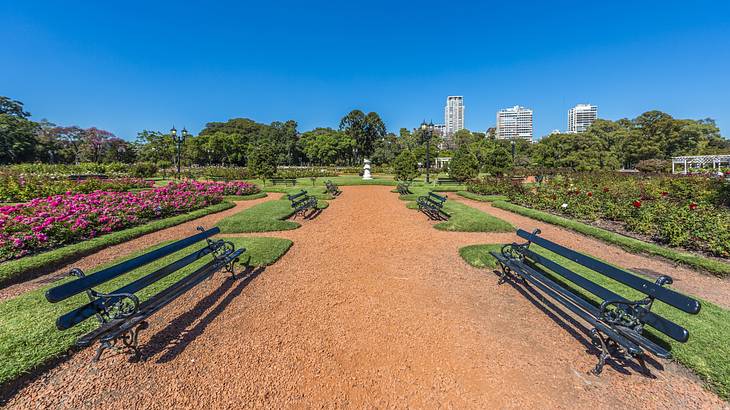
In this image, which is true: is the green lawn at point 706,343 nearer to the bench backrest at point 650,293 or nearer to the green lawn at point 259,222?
the bench backrest at point 650,293

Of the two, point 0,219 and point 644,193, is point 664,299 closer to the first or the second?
point 0,219

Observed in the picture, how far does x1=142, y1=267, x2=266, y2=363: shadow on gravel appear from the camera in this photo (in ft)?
9.66

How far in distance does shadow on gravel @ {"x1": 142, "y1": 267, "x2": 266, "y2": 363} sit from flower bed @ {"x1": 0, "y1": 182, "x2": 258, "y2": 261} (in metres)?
4.45

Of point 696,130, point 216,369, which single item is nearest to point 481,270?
point 216,369

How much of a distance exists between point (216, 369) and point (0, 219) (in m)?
7.32

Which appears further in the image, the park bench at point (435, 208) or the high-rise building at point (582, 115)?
the high-rise building at point (582, 115)

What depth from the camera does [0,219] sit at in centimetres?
618

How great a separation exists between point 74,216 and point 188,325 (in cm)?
623

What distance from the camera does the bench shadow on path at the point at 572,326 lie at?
2.71m

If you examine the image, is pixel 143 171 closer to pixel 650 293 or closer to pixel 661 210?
pixel 650 293

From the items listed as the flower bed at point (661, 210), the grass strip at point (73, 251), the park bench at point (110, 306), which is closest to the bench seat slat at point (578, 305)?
the park bench at point (110, 306)

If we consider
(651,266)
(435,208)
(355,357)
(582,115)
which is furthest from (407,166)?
(582,115)

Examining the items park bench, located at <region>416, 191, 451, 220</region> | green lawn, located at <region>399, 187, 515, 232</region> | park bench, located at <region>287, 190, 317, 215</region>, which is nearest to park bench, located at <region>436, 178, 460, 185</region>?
park bench, located at <region>416, 191, 451, 220</region>

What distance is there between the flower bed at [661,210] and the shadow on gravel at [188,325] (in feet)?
29.1
